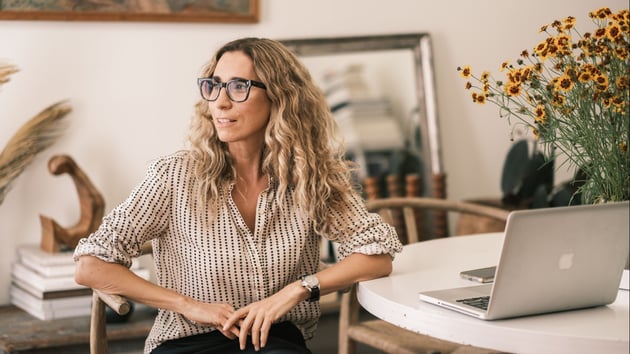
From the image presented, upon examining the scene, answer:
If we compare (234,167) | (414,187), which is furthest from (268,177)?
(414,187)

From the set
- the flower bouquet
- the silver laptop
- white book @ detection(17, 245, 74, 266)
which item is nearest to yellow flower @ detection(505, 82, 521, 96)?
the flower bouquet

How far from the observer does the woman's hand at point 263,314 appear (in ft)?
6.43

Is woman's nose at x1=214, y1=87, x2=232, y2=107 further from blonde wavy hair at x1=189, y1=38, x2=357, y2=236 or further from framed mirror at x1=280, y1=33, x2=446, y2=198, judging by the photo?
framed mirror at x1=280, y1=33, x2=446, y2=198

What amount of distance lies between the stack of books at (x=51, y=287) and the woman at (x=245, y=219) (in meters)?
0.83

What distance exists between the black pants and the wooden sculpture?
97cm

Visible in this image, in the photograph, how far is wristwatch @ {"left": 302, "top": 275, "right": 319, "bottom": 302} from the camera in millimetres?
2027

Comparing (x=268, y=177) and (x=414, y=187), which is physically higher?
(x=268, y=177)

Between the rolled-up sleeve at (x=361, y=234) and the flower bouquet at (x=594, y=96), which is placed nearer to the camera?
the flower bouquet at (x=594, y=96)

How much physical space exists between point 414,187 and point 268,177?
4.67 ft

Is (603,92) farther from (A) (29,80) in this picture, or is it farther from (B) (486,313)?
(A) (29,80)

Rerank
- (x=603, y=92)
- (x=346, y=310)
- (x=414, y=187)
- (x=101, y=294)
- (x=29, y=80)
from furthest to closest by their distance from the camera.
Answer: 1. (x=414, y=187)
2. (x=29, y=80)
3. (x=346, y=310)
4. (x=101, y=294)
5. (x=603, y=92)

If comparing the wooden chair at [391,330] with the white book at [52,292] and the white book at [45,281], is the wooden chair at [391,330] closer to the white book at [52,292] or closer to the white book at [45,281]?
the white book at [45,281]

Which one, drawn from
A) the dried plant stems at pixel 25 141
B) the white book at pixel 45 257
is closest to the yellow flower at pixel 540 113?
the white book at pixel 45 257

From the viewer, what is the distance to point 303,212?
2.17m
